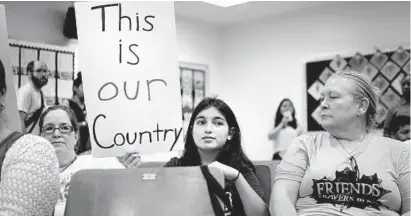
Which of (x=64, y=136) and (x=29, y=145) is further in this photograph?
(x=64, y=136)

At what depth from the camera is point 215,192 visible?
1.19 meters

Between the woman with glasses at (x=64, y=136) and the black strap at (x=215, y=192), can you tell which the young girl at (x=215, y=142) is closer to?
the woman with glasses at (x=64, y=136)

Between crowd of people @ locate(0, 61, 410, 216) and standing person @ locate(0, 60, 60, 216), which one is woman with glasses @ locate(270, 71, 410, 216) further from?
standing person @ locate(0, 60, 60, 216)

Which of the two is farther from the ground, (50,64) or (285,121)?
(50,64)

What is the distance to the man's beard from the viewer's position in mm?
4504

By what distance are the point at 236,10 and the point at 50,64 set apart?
2.27 m

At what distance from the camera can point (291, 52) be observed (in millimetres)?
5676

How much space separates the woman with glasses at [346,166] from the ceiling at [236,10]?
363cm

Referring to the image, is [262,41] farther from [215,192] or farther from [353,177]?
[215,192]

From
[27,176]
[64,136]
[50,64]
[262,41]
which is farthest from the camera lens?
[262,41]

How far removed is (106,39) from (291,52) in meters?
4.36

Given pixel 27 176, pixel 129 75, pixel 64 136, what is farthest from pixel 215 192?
pixel 64 136

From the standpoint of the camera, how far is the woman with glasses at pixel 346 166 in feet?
5.13

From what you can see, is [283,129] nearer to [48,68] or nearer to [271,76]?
[271,76]
